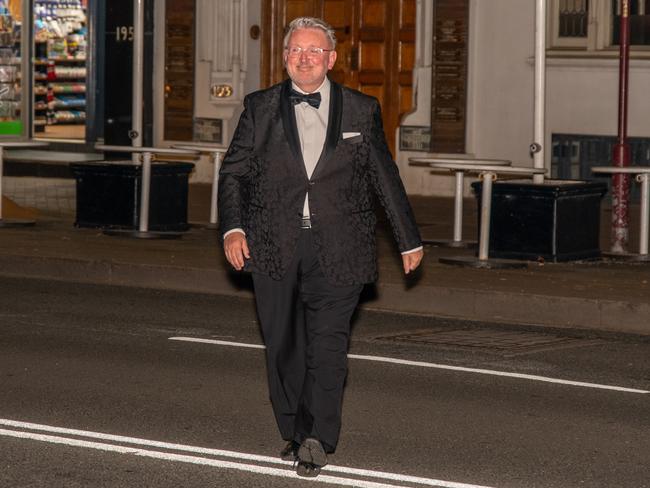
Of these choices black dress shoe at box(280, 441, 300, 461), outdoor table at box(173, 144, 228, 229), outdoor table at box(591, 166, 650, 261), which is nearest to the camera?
black dress shoe at box(280, 441, 300, 461)

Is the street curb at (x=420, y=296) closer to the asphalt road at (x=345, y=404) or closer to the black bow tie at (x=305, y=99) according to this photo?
the asphalt road at (x=345, y=404)

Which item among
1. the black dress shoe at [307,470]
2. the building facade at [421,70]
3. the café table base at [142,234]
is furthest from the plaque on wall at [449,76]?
the black dress shoe at [307,470]

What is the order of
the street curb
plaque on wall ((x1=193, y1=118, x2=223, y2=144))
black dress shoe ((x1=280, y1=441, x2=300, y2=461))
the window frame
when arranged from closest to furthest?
black dress shoe ((x1=280, y1=441, x2=300, y2=461))
the street curb
the window frame
plaque on wall ((x1=193, y1=118, x2=223, y2=144))

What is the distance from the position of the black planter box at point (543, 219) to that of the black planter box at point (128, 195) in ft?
10.9

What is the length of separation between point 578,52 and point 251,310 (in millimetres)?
8335

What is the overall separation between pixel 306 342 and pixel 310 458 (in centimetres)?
49

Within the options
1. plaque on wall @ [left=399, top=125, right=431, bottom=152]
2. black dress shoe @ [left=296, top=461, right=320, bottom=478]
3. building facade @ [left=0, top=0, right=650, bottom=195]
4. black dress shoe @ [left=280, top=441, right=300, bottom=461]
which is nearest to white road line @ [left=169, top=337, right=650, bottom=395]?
black dress shoe @ [left=280, top=441, right=300, bottom=461]

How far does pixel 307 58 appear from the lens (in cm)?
680

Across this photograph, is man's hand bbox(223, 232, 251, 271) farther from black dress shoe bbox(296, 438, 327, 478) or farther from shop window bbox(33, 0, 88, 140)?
shop window bbox(33, 0, 88, 140)

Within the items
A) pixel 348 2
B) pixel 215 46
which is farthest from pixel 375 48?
pixel 215 46

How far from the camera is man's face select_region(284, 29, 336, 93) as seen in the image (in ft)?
22.3

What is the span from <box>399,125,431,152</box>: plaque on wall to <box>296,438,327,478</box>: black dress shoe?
534 inches

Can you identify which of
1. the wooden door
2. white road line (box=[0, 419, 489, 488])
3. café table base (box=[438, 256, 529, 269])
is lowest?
white road line (box=[0, 419, 489, 488])

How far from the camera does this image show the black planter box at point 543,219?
44.1 ft
